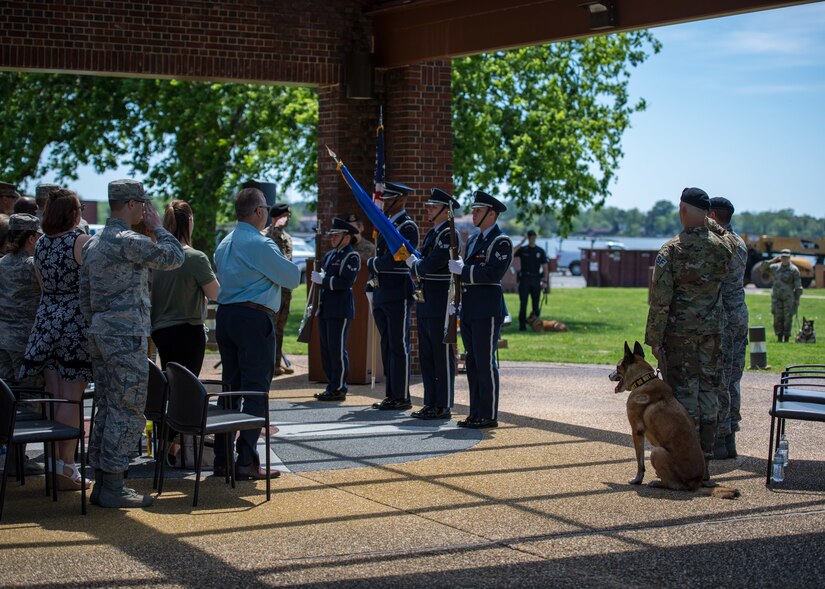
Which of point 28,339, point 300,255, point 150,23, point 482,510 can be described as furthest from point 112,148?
point 300,255

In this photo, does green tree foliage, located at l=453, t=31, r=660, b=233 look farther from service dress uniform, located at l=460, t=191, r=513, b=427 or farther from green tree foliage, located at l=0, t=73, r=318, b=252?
service dress uniform, located at l=460, t=191, r=513, b=427

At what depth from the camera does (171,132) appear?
2506 cm

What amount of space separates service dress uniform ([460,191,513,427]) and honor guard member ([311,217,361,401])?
1833mm

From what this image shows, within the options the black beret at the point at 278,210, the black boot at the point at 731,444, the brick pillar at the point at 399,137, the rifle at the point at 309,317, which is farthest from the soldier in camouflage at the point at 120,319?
the brick pillar at the point at 399,137

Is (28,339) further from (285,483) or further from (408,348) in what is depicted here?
(408,348)

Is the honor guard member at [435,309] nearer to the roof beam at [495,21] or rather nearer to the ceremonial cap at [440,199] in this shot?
the ceremonial cap at [440,199]

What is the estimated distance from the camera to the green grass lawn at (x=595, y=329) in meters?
17.8

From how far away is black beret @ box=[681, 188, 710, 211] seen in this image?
7.96m

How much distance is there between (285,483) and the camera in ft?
25.9

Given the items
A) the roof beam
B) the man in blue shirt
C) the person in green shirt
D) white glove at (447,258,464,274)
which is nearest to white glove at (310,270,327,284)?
white glove at (447,258,464,274)

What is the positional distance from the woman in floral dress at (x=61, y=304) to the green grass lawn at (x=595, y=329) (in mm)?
10016

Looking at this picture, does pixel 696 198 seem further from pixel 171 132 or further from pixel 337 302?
pixel 171 132

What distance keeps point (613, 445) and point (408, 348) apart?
9.14ft

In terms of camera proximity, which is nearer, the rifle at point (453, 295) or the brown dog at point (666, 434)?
the brown dog at point (666, 434)
